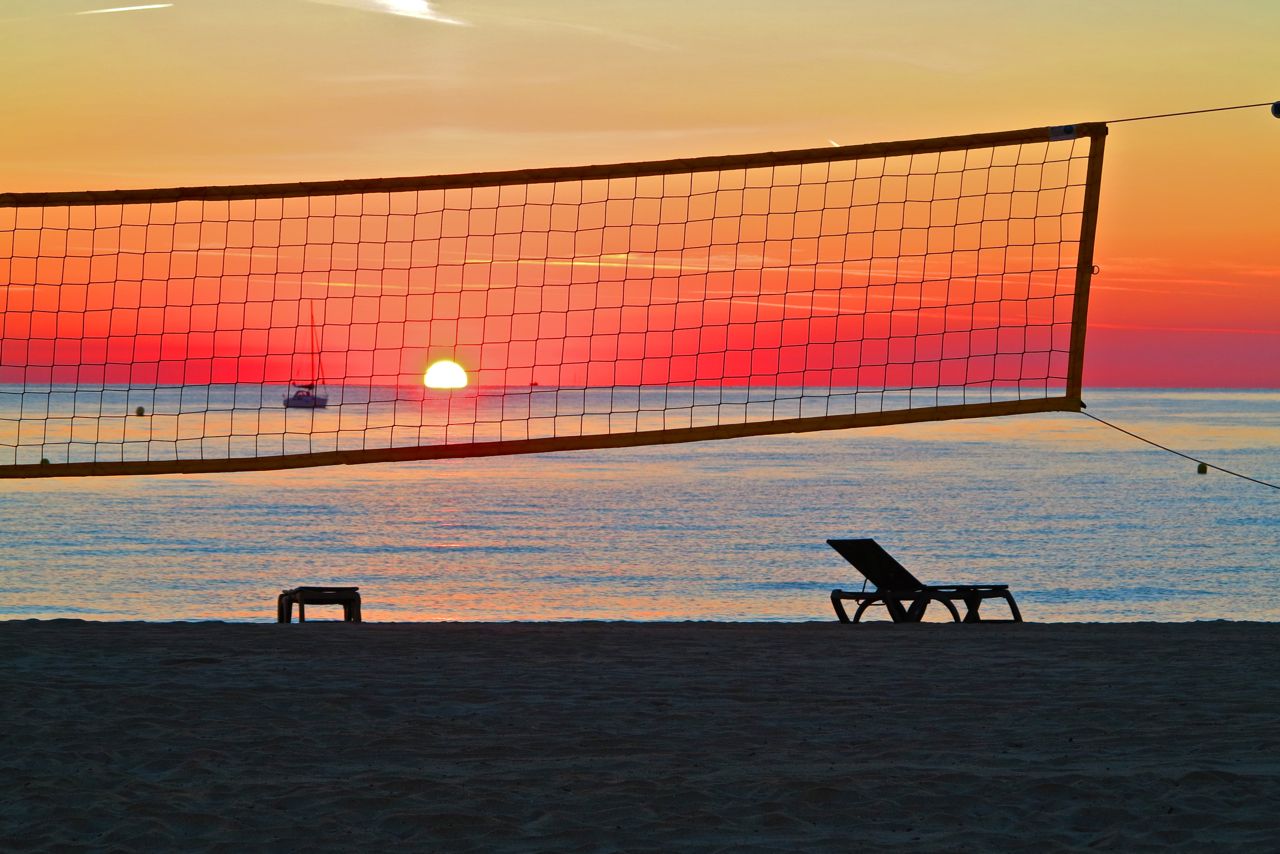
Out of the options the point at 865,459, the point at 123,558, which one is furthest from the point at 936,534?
the point at 865,459

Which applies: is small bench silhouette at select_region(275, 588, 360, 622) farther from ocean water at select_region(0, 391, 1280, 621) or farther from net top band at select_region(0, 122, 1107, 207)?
ocean water at select_region(0, 391, 1280, 621)

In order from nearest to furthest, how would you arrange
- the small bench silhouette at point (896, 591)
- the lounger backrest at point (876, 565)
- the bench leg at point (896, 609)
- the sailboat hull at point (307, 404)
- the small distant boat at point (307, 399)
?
the small bench silhouette at point (896, 591)
the bench leg at point (896, 609)
the lounger backrest at point (876, 565)
the small distant boat at point (307, 399)
the sailboat hull at point (307, 404)

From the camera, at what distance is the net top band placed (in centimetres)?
800

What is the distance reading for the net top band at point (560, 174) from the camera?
800 cm

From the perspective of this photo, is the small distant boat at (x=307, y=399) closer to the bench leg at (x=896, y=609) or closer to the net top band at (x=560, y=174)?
the net top band at (x=560, y=174)

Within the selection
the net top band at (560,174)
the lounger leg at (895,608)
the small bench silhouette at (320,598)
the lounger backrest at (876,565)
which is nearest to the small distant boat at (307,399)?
the small bench silhouette at (320,598)

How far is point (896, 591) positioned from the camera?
11.8 metres
